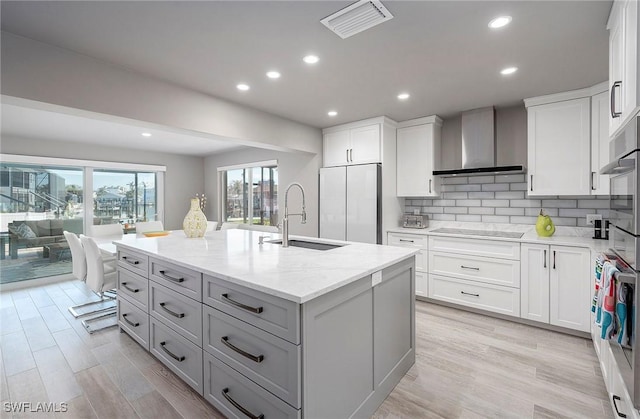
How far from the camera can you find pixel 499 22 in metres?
1.80

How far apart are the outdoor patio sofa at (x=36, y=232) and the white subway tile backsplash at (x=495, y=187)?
669 cm

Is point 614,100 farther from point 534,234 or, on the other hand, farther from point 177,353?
point 177,353

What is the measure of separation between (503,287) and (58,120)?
5658 mm

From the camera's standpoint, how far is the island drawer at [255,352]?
1.31 m

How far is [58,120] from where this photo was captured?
149 inches

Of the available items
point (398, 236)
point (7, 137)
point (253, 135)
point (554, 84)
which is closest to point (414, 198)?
point (398, 236)

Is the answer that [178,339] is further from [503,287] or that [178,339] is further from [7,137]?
[7,137]

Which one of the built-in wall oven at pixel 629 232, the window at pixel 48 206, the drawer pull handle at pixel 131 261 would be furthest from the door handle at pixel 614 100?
the window at pixel 48 206

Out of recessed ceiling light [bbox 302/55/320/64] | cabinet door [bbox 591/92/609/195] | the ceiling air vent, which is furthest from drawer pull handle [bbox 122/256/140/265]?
cabinet door [bbox 591/92/609/195]

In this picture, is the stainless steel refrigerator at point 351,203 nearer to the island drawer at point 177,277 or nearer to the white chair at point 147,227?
the island drawer at point 177,277

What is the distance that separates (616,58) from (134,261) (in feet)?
11.7

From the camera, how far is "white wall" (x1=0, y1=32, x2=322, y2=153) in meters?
1.96

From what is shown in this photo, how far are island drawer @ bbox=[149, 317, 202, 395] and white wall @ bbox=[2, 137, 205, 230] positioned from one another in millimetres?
4513

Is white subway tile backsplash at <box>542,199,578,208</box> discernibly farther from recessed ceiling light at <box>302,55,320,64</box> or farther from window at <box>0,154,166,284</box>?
window at <box>0,154,166,284</box>
